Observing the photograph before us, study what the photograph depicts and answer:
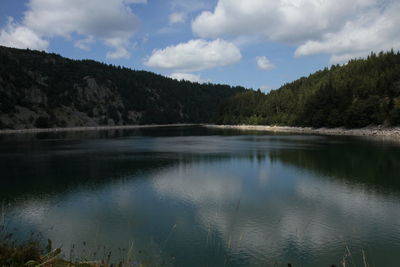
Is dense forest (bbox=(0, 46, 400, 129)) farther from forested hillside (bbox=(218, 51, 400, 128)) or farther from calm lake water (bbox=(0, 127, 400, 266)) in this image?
calm lake water (bbox=(0, 127, 400, 266))

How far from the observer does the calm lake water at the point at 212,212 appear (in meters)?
15.2

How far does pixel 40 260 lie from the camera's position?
9.05 m

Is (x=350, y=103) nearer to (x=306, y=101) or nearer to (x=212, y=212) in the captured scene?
(x=306, y=101)

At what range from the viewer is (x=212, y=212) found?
21.2m

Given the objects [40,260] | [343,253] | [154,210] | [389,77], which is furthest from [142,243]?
[389,77]

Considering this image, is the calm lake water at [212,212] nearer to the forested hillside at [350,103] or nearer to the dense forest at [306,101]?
the forested hillside at [350,103]

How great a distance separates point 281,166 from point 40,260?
35.0 meters

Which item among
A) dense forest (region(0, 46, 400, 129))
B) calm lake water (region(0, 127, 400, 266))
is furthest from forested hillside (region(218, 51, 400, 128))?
calm lake water (region(0, 127, 400, 266))

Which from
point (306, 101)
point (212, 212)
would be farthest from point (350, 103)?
point (212, 212)

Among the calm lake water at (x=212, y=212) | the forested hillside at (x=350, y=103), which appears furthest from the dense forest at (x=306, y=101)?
the calm lake water at (x=212, y=212)

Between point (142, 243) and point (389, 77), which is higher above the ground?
point (389, 77)

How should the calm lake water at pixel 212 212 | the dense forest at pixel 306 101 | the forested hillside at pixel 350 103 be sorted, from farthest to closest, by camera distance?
the dense forest at pixel 306 101 → the forested hillside at pixel 350 103 → the calm lake water at pixel 212 212

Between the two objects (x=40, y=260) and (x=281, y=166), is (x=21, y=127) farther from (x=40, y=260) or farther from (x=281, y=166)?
(x=40, y=260)

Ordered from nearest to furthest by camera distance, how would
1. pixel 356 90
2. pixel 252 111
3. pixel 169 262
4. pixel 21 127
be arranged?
1. pixel 169 262
2. pixel 356 90
3. pixel 21 127
4. pixel 252 111
